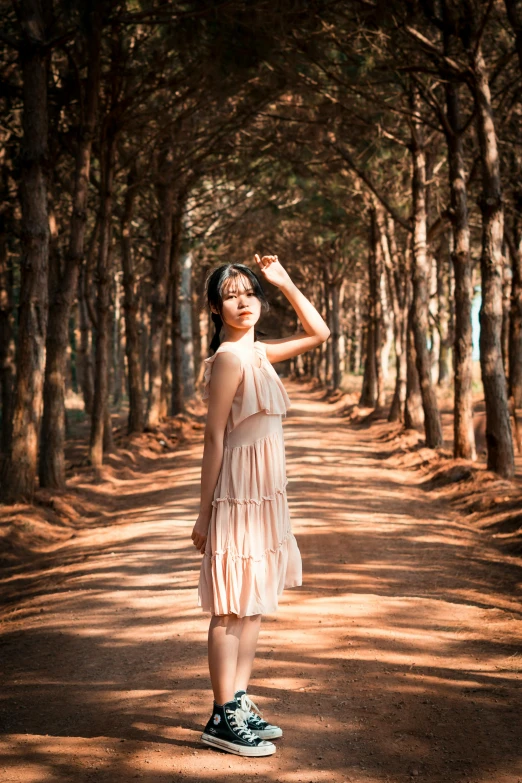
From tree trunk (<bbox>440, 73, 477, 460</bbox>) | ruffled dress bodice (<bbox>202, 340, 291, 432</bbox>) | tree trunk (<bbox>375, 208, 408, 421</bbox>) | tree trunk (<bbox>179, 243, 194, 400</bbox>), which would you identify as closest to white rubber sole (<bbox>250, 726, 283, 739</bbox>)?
ruffled dress bodice (<bbox>202, 340, 291, 432</bbox>)

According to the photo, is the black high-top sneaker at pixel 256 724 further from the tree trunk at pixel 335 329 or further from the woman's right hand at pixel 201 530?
the tree trunk at pixel 335 329

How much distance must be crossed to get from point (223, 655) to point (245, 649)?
0.16m

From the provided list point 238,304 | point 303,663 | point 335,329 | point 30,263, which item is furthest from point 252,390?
point 335,329

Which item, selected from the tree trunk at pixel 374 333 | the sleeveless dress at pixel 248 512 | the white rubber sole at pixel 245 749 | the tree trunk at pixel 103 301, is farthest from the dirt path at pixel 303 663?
the tree trunk at pixel 374 333

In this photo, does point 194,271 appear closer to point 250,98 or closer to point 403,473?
point 250,98

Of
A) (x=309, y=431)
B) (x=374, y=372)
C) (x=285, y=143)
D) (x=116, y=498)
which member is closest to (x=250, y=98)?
(x=285, y=143)

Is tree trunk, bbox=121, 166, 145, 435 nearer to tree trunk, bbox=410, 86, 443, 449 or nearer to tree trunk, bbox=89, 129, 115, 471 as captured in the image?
tree trunk, bbox=89, 129, 115, 471

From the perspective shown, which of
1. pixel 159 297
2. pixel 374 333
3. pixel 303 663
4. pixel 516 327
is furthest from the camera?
pixel 374 333

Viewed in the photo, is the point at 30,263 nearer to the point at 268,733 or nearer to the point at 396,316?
the point at 268,733

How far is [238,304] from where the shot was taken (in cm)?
450

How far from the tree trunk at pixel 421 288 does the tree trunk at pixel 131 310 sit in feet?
18.8

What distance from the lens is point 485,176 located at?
43.9 ft

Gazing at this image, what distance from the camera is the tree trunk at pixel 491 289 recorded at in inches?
514

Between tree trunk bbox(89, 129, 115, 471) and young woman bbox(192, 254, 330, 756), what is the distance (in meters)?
12.1
